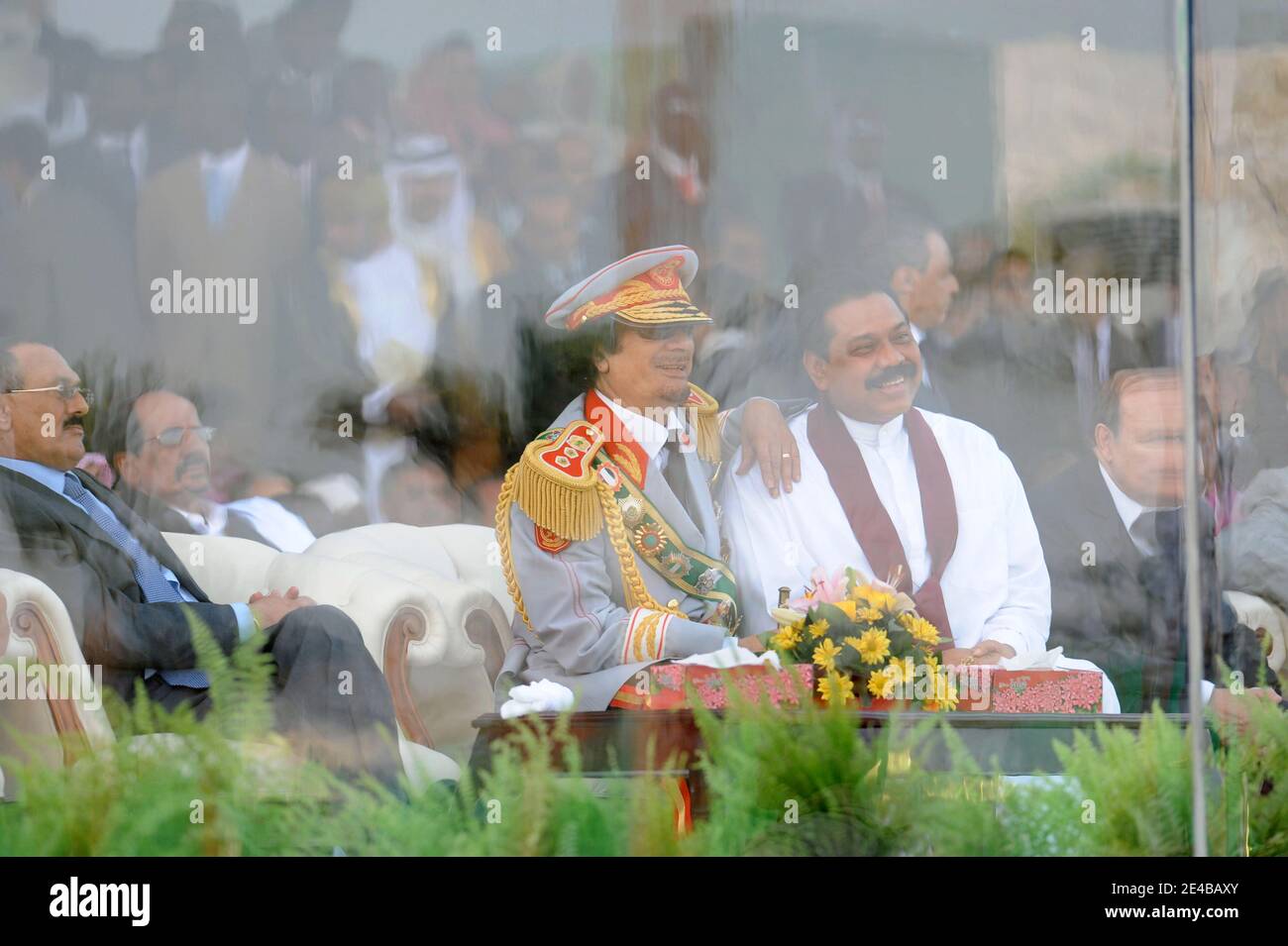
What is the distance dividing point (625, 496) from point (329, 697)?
1.07 meters

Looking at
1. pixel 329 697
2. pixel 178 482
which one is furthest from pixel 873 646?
pixel 178 482

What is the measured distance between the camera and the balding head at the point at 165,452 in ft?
17.2

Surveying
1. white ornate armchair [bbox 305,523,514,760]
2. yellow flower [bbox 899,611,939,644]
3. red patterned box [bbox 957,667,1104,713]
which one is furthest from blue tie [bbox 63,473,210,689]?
red patterned box [bbox 957,667,1104,713]

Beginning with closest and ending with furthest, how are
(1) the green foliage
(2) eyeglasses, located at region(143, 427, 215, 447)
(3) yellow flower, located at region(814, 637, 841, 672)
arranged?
(1) the green foliage < (3) yellow flower, located at region(814, 637, 841, 672) < (2) eyeglasses, located at region(143, 427, 215, 447)

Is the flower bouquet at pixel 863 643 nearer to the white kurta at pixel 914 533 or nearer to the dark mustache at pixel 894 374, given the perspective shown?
the white kurta at pixel 914 533

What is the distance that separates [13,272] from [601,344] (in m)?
1.80

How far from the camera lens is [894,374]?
17.5ft

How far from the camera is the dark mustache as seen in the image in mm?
5328

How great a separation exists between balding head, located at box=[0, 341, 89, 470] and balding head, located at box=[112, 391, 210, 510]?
0.16 m

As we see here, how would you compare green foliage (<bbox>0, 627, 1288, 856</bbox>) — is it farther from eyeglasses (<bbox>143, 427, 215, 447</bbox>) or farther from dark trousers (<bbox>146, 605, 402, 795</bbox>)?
eyeglasses (<bbox>143, 427, 215, 447</bbox>)

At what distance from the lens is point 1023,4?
5.29 metres

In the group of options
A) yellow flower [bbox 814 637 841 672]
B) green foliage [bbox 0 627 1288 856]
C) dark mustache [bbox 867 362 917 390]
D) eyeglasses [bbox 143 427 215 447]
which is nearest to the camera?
green foliage [bbox 0 627 1288 856]

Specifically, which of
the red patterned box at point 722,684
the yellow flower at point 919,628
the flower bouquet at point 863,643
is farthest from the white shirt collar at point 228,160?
the yellow flower at point 919,628
